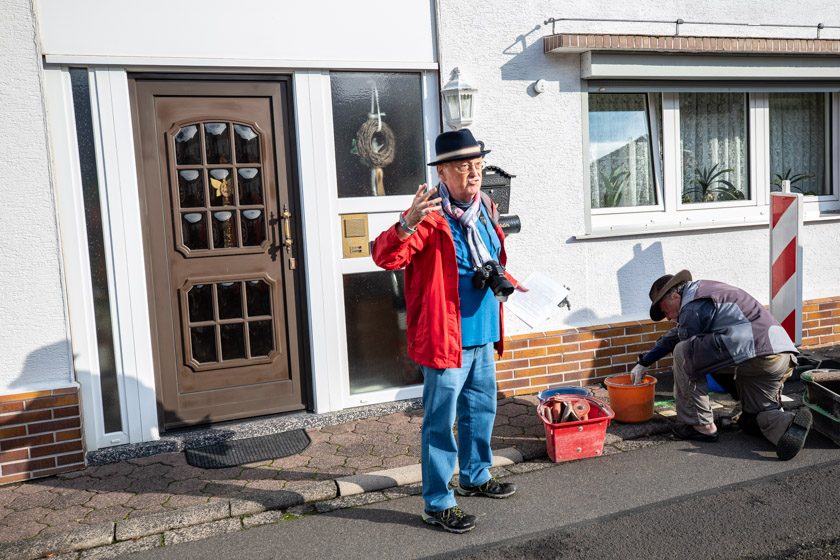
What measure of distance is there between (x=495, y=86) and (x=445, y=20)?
0.64 m

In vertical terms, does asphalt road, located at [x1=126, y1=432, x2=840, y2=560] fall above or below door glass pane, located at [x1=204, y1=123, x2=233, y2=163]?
below

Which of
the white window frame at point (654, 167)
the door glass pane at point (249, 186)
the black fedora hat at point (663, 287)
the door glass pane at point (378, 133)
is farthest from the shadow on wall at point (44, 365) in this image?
the white window frame at point (654, 167)

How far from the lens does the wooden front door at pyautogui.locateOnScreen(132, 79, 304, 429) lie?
5.35m

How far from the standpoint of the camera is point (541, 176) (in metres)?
6.29

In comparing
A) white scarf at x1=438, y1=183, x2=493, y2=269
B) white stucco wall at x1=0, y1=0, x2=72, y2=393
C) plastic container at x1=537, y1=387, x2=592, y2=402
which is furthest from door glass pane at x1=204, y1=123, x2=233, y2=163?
plastic container at x1=537, y1=387, x2=592, y2=402

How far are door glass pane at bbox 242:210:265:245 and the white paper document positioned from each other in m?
2.06

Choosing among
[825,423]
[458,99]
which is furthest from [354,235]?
[825,423]

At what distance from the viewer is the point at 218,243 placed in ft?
18.1

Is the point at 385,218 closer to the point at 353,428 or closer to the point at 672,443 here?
the point at 353,428

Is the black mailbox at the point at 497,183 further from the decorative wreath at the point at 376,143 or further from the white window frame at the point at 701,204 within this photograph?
the white window frame at the point at 701,204

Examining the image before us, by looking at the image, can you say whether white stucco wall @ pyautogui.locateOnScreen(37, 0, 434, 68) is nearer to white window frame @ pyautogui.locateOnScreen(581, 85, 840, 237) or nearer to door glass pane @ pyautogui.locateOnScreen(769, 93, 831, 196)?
white window frame @ pyautogui.locateOnScreen(581, 85, 840, 237)

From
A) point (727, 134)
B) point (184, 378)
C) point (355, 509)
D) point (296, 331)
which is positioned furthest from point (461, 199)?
point (727, 134)

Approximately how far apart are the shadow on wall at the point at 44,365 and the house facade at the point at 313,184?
0.01 meters

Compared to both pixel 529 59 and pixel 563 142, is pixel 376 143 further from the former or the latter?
pixel 563 142
